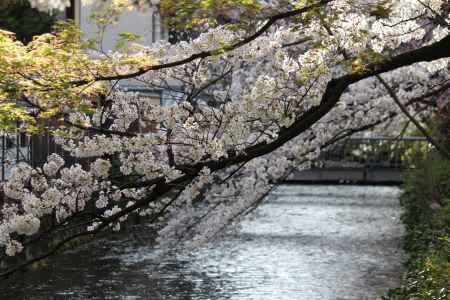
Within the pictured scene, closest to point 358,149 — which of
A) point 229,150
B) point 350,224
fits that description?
point 350,224

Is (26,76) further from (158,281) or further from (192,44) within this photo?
(158,281)

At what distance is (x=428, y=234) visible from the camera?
14961 millimetres

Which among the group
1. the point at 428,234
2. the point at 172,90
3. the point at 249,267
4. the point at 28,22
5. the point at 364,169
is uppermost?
the point at 28,22

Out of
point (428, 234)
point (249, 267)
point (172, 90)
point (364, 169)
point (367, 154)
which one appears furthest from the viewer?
point (364, 169)

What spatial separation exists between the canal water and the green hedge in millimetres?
662

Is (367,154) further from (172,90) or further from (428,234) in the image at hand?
(172,90)

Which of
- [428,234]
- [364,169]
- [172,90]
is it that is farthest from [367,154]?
[172,90]

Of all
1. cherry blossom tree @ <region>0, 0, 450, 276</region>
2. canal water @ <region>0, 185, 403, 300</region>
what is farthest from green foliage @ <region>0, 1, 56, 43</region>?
cherry blossom tree @ <region>0, 0, 450, 276</region>

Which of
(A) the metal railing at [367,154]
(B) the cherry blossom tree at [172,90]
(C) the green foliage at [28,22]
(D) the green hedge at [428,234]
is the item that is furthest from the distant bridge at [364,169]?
(B) the cherry blossom tree at [172,90]

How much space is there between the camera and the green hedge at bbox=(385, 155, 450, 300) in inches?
348

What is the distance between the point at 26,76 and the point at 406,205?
54.4 ft

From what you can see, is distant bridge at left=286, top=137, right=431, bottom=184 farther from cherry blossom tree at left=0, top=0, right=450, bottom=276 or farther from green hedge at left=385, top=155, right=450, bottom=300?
cherry blossom tree at left=0, top=0, right=450, bottom=276

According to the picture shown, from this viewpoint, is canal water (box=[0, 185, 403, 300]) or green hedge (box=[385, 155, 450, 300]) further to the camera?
canal water (box=[0, 185, 403, 300])

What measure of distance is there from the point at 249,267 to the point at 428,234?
3134mm
